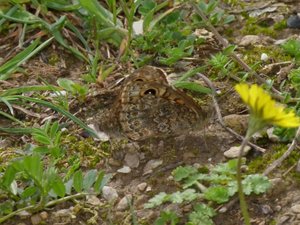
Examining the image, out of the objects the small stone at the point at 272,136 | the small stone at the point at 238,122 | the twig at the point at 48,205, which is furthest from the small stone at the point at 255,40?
the twig at the point at 48,205

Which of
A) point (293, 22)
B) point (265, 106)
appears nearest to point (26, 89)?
point (293, 22)

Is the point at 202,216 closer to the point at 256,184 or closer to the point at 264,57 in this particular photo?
the point at 256,184

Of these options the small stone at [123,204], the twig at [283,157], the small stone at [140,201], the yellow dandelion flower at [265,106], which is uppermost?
the yellow dandelion flower at [265,106]

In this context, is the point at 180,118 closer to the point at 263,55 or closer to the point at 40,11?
the point at 263,55

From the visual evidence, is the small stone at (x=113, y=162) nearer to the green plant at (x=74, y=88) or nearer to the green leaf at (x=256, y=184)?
the green plant at (x=74, y=88)

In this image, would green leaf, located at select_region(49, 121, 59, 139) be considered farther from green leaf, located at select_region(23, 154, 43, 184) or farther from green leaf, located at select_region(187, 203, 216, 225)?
green leaf, located at select_region(187, 203, 216, 225)

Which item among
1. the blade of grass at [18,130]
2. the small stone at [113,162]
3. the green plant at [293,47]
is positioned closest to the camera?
the small stone at [113,162]

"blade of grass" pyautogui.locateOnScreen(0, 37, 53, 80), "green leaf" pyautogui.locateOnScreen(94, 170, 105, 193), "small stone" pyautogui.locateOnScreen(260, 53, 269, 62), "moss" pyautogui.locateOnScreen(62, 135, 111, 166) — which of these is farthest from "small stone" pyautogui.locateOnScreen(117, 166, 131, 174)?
"small stone" pyautogui.locateOnScreen(260, 53, 269, 62)
